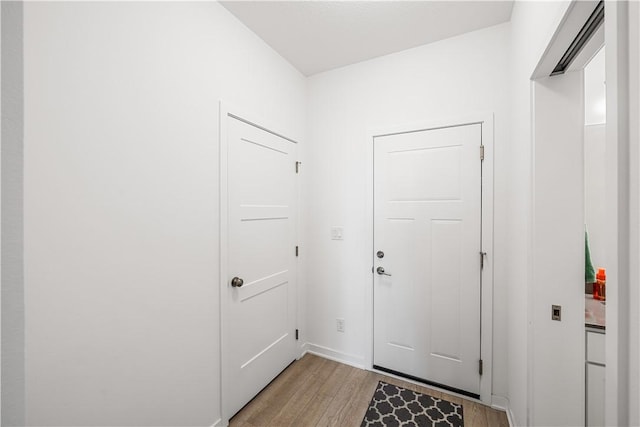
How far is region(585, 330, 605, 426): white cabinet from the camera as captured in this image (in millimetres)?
1230

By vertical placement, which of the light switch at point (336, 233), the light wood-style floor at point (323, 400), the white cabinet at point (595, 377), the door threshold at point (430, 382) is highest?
the light switch at point (336, 233)

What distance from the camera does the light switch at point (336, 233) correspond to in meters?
2.47

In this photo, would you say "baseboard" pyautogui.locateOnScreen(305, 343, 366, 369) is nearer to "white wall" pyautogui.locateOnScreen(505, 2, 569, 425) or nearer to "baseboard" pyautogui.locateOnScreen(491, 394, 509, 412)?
"baseboard" pyautogui.locateOnScreen(491, 394, 509, 412)

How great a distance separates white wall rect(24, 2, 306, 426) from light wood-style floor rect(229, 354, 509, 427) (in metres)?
0.38

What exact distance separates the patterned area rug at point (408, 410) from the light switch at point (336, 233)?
123 centimetres

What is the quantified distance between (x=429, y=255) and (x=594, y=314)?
0.93m

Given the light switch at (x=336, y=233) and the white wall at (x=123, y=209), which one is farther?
the light switch at (x=336, y=233)

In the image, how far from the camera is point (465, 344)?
6.55ft

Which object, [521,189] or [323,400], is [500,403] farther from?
[521,189]

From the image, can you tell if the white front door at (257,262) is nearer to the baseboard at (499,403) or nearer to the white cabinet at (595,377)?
the baseboard at (499,403)

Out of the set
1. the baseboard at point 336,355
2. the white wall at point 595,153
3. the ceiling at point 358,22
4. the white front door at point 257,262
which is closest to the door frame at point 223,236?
the white front door at point 257,262

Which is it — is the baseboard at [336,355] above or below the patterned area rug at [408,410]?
above

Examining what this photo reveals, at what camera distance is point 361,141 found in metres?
2.38

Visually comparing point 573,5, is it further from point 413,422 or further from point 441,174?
point 413,422
